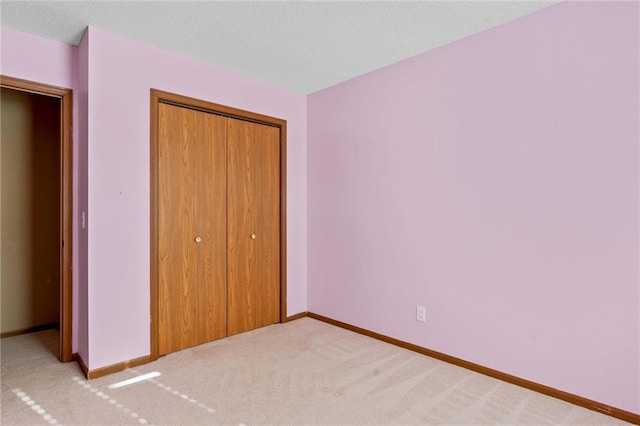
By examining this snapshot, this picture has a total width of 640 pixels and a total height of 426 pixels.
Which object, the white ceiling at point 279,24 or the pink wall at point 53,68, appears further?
the pink wall at point 53,68

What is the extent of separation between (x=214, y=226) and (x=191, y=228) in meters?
0.21

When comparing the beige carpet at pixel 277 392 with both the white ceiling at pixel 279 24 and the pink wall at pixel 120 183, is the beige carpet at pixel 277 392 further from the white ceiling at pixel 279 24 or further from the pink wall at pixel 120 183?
the white ceiling at pixel 279 24

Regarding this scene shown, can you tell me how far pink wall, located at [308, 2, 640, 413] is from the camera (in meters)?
1.92

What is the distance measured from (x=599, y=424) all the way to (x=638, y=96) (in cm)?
174

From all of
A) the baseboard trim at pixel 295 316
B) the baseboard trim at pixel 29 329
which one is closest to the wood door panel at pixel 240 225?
the baseboard trim at pixel 295 316

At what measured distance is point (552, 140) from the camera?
212 centimetres

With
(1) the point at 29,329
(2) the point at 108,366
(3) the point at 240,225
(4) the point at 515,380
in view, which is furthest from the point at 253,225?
(4) the point at 515,380

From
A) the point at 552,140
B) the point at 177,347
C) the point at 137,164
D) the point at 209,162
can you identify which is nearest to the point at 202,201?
the point at 209,162

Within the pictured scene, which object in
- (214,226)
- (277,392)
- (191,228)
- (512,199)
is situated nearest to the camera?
(277,392)

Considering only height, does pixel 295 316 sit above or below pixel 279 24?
below

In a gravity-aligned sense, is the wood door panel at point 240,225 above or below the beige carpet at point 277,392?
above

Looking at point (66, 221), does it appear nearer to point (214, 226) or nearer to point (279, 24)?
point (214, 226)

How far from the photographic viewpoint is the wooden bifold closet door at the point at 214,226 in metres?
2.80

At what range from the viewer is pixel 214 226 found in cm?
308
